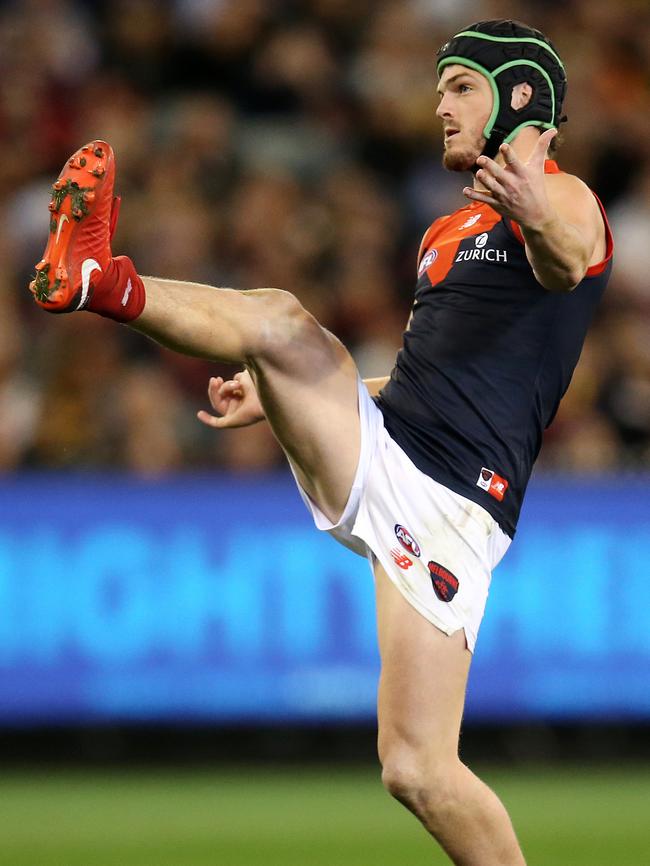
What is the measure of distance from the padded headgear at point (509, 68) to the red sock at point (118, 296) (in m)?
1.11

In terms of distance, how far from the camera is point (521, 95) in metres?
4.58

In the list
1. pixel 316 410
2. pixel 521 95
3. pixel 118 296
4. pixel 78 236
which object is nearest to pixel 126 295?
pixel 118 296

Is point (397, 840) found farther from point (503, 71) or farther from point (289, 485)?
point (503, 71)

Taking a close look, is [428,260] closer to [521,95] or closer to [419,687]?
[521,95]

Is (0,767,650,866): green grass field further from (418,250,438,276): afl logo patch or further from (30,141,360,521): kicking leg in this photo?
(418,250,438,276): afl logo patch

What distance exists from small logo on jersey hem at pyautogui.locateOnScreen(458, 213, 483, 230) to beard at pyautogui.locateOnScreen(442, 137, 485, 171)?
0.59 feet

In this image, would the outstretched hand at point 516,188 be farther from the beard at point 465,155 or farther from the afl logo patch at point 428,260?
the afl logo patch at point 428,260

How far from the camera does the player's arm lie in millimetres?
3992

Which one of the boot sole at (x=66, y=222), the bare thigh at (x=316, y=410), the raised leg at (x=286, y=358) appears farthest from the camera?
the bare thigh at (x=316, y=410)

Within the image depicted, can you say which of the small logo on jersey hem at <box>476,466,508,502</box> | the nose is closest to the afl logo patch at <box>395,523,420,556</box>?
the small logo on jersey hem at <box>476,466,508,502</box>

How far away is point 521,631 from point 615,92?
4269 millimetres

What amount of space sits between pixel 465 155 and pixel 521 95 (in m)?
0.23

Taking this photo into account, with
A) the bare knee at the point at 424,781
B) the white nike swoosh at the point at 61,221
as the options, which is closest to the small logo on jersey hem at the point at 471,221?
the white nike swoosh at the point at 61,221

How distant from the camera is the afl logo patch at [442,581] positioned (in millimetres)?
4461
